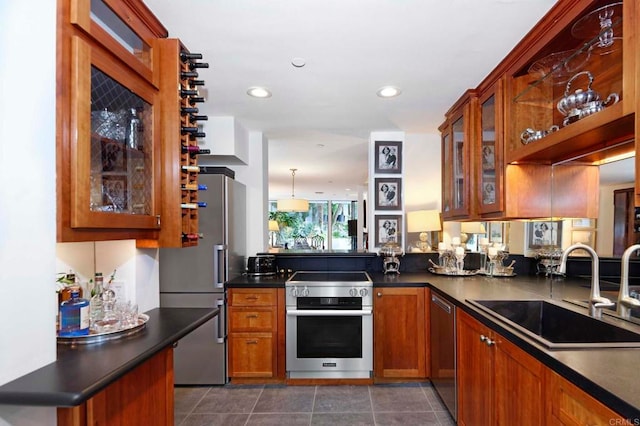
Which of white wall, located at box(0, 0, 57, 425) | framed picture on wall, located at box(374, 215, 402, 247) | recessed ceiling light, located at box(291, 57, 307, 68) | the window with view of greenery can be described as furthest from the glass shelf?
the window with view of greenery

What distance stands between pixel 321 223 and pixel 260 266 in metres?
8.10

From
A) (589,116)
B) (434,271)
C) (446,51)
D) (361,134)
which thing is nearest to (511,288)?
(434,271)

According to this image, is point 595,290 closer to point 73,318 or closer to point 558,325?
point 558,325

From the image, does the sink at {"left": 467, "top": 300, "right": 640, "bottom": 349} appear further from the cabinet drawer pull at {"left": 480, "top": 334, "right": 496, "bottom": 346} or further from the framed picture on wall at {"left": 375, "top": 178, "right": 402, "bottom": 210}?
the framed picture on wall at {"left": 375, "top": 178, "right": 402, "bottom": 210}

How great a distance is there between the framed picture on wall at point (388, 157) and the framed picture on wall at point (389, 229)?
492 millimetres

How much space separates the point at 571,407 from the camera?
3.58ft

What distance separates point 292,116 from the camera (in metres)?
3.03

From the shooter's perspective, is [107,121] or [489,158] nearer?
[107,121]

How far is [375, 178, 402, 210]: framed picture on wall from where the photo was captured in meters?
3.53

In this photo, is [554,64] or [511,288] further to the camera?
[511,288]

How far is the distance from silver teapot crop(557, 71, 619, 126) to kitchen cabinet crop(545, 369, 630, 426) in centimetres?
112

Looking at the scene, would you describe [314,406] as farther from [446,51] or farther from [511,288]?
[446,51]

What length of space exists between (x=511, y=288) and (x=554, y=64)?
1489 mm

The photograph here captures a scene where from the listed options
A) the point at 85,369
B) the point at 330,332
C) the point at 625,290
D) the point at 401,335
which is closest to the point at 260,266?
the point at 330,332
